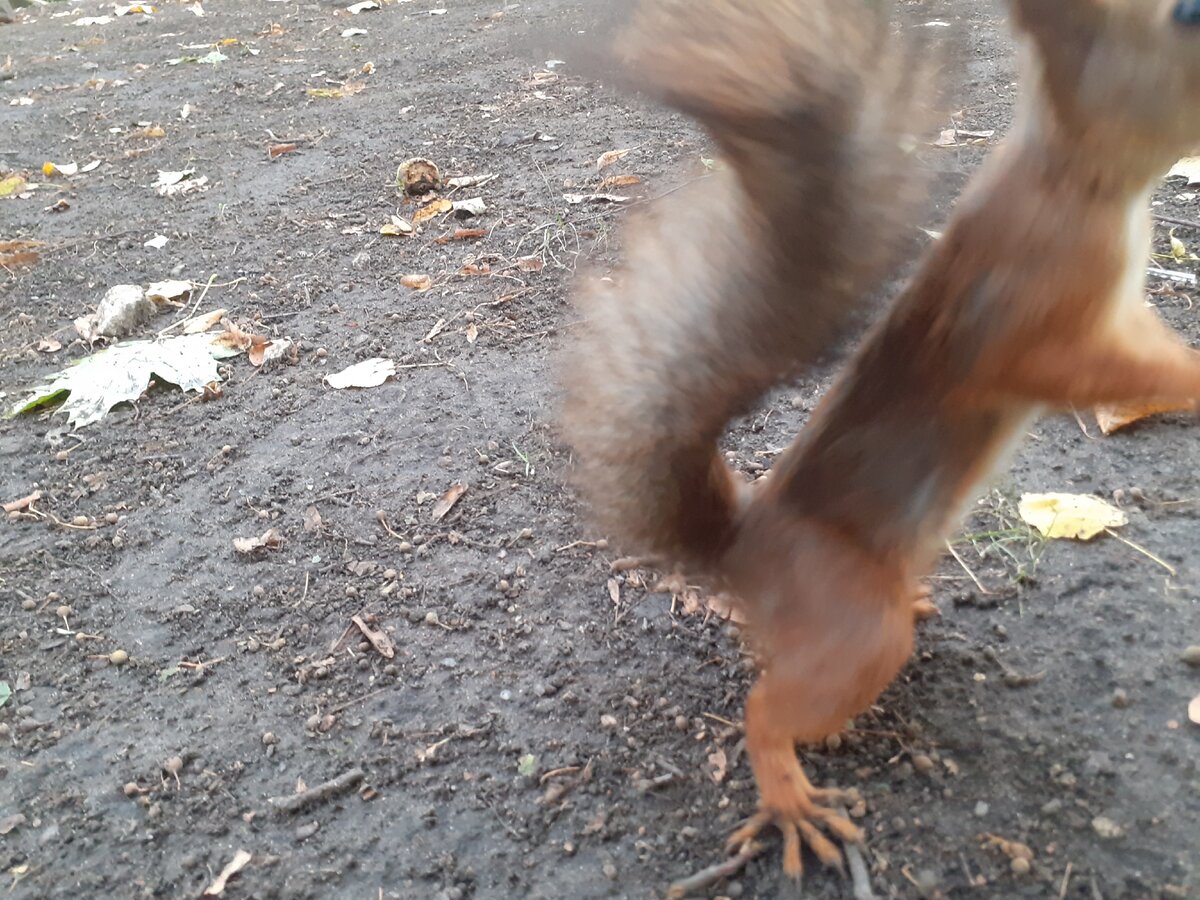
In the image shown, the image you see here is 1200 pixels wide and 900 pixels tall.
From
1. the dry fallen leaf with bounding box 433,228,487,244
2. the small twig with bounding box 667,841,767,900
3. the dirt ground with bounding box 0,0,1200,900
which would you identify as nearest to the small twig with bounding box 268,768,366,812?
the dirt ground with bounding box 0,0,1200,900

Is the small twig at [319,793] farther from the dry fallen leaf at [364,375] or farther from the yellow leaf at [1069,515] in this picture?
the yellow leaf at [1069,515]

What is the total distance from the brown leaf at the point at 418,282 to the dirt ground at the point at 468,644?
0.26 ft

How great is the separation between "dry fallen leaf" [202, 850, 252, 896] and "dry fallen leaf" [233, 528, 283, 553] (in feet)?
2.77

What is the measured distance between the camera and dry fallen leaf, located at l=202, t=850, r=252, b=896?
61.0 inches

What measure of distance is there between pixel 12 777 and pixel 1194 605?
235 centimetres

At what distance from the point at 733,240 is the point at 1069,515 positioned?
4.11ft

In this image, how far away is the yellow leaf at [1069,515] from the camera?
1.98 metres

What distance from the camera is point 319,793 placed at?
1.69 meters

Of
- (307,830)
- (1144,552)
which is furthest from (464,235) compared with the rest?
(1144,552)

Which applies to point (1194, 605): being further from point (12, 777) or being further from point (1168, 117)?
point (12, 777)

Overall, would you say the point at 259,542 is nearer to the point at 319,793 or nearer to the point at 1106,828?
the point at 319,793

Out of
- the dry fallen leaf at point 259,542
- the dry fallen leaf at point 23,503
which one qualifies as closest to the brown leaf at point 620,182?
the dry fallen leaf at point 259,542

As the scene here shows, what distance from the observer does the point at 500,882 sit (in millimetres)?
1520

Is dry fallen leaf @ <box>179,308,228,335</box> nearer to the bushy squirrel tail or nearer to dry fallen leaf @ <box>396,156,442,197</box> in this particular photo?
dry fallen leaf @ <box>396,156,442,197</box>
